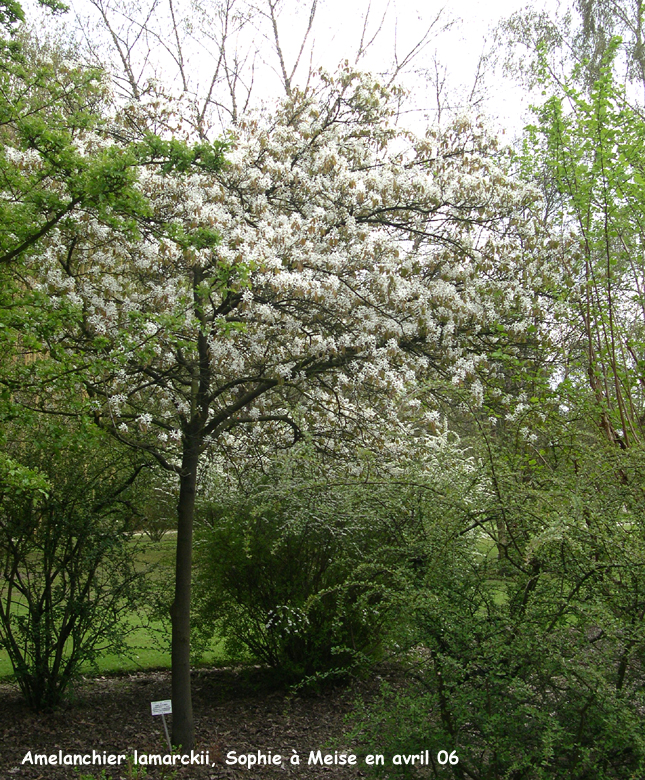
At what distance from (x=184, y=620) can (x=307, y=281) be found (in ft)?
9.95

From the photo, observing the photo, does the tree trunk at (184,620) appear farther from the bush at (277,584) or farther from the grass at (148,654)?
the grass at (148,654)

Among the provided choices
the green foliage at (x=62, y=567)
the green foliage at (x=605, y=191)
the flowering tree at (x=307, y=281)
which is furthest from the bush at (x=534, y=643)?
the green foliage at (x=62, y=567)

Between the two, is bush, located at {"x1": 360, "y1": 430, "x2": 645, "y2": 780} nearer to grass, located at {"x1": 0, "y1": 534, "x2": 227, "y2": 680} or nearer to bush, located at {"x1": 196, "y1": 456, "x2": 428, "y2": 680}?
bush, located at {"x1": 196, "y1": 456, "x2": 428, "y2": 680}

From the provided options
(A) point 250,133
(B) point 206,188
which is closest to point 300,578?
(B) point 206,188

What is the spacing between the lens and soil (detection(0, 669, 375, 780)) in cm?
547

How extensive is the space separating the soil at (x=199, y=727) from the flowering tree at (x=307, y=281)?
0.47 m

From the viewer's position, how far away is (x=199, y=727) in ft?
21.1

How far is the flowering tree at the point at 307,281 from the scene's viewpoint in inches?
221

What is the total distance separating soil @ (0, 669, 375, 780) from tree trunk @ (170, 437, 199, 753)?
220mm

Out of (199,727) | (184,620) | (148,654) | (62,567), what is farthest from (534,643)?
(148,654)

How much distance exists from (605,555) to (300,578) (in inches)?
159

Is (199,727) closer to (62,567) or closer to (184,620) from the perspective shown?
(184,620)

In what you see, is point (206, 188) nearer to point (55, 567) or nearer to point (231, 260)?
point (231, 260)

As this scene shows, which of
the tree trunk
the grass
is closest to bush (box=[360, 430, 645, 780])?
the tree trunk
